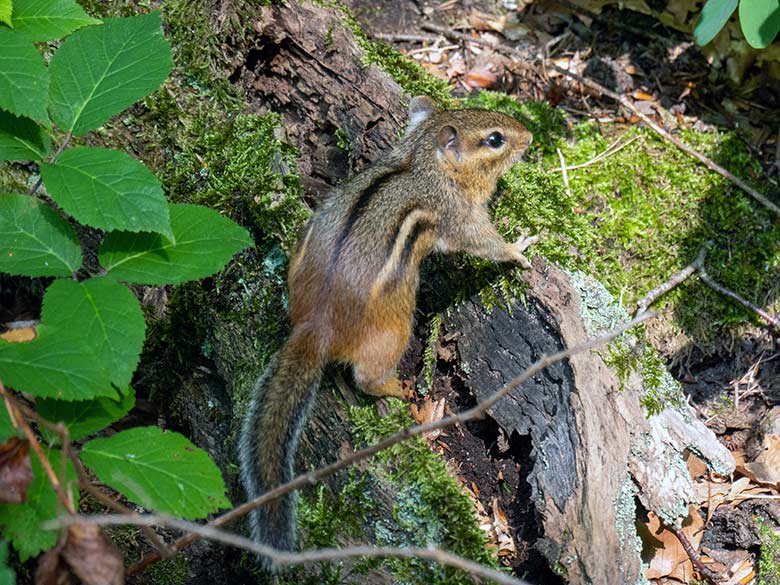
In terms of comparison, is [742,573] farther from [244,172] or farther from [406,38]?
[406,38]

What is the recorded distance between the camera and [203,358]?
12.1ft

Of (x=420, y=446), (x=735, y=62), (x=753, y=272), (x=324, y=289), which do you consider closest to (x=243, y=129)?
(x=324, y=289)

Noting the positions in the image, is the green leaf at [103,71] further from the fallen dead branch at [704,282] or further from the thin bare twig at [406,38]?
the thin bare twig at [406,38]

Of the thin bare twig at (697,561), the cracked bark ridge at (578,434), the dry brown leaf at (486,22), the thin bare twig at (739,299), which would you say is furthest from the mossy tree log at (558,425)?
the dry brown leaf at (486,22)

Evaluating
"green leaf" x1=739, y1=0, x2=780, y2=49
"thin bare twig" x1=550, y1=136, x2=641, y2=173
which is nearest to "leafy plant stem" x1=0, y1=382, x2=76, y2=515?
"green leaf" x1=739, y1=0, x2=780, y2=49

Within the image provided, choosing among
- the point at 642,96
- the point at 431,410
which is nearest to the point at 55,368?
the point at 431,410

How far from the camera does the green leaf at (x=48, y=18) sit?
303cm

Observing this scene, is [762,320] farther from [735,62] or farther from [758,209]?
[735,62]

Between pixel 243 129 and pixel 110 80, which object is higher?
pixel 110 80

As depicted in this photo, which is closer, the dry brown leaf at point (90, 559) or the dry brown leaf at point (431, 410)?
the dry brown leaf at point (90, 559)

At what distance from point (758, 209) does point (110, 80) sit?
389 centimetres

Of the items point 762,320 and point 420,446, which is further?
point 762,320

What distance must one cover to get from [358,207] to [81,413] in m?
1.53

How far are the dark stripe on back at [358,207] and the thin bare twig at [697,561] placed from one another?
6.73 feet
